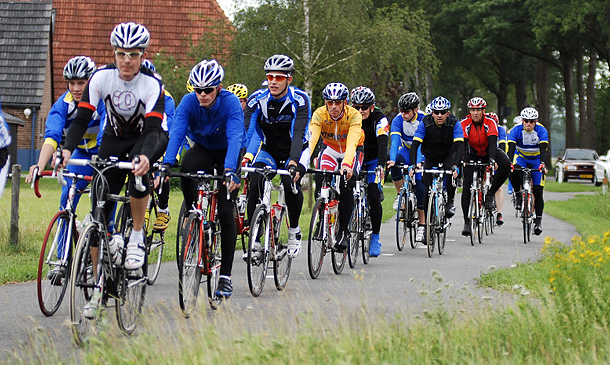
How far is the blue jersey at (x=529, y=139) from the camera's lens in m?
16.3

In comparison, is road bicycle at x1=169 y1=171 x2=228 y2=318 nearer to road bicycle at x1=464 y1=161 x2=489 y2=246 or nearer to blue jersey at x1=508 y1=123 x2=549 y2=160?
road bicycle at x1=464 y1=161 x2=489 y2=246

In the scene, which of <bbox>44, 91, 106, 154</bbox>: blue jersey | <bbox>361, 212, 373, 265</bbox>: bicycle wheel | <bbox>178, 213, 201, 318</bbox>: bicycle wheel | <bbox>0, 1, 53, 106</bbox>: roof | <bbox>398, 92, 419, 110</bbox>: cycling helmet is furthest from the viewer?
<bbox>0, 1, 53, 106</bbox>: roof

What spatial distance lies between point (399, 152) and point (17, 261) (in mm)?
5759

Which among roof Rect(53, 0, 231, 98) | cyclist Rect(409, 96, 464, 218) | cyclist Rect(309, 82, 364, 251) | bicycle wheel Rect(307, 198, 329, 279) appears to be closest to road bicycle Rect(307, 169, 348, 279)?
bicycle wheel Rect(307, 198, 329, 279)

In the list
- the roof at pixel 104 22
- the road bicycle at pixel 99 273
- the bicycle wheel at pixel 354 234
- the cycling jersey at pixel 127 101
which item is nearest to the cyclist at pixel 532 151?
the bicycle wheel at pixel 354 234

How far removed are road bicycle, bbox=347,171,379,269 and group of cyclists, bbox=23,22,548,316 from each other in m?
0.23

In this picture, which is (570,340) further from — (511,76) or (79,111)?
(511,76)

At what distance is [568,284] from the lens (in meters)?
6.34

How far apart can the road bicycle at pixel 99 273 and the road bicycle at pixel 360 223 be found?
4.79m

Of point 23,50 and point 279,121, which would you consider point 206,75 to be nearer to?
point 279,121

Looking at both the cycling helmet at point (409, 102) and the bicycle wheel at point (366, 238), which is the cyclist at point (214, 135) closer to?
the bicycle wheel at point (366, 238)

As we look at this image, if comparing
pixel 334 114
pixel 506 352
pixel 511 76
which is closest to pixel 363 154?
pixel 334 114

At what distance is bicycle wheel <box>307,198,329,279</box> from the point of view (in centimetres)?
1004

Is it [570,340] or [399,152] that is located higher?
[399,152]
